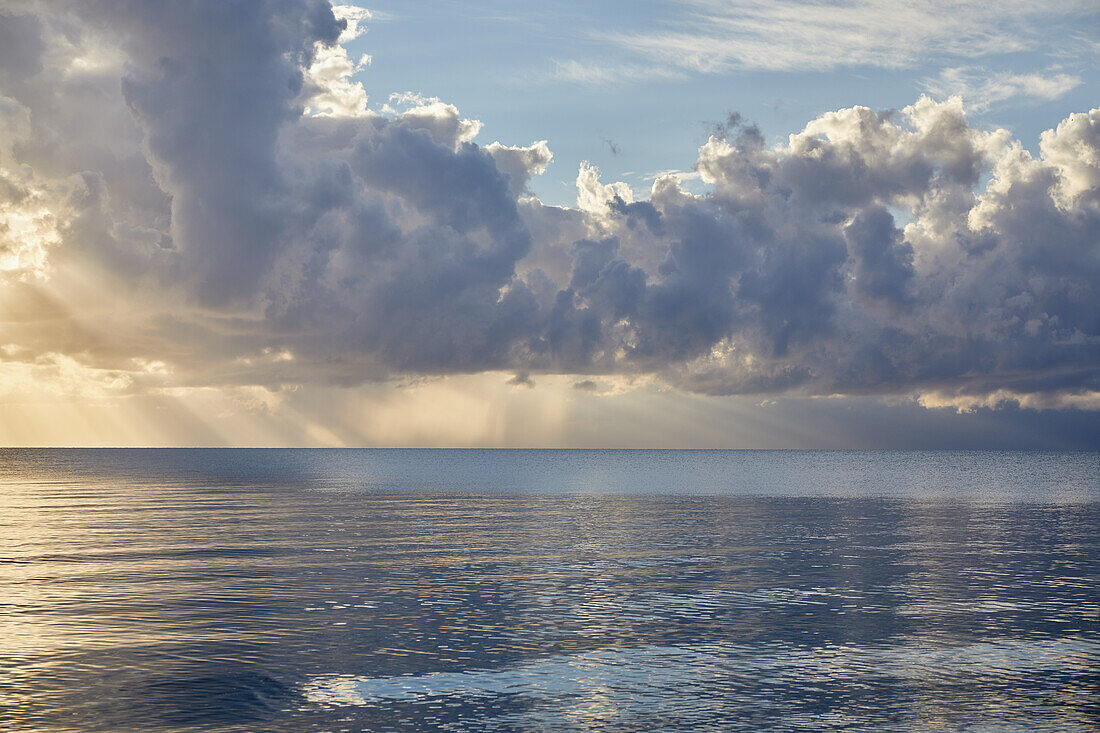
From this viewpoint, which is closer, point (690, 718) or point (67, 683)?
point (690, 718)

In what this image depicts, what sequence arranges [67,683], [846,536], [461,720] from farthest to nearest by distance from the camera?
[846,536]
[67,683]
[461,720]

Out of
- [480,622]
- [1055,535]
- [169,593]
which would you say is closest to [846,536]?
[1055,535]

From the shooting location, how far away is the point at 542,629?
4097cm

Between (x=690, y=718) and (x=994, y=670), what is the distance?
495 inches

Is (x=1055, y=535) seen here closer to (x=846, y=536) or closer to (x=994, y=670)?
(x=846, y=536)

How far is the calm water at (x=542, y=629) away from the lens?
1160 inches

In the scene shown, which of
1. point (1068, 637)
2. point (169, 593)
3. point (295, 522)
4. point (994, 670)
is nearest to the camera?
point (994, 670)

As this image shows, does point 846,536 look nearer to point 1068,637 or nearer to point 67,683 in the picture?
point 1068,637

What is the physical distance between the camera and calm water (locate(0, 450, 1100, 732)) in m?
29.5

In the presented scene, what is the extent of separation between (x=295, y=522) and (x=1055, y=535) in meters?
65.5

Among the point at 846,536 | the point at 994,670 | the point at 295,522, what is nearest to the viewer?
the point at 994,670

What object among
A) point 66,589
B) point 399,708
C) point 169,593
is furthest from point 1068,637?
point 66,589

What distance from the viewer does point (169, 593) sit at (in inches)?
1903

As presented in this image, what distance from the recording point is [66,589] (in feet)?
162
